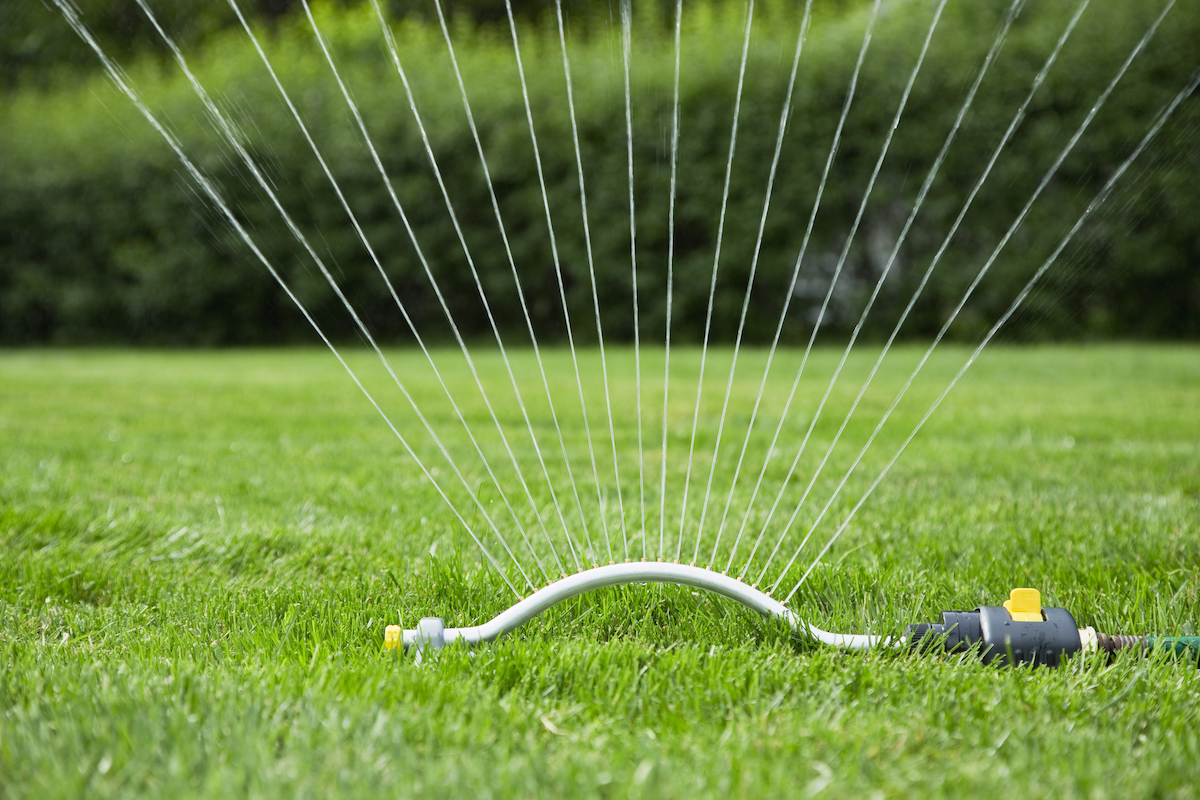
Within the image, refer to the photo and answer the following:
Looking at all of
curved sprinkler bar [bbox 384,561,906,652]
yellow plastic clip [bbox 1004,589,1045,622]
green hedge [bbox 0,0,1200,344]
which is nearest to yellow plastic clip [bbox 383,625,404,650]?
curved sprinkler bar [bbox 384,561,906,652]

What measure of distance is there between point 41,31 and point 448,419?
56.1 ft

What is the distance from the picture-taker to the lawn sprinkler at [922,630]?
1272 millimetres

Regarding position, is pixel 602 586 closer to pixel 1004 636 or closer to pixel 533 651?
pixel 533 651

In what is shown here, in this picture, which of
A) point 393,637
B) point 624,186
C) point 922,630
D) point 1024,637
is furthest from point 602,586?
point 624,186

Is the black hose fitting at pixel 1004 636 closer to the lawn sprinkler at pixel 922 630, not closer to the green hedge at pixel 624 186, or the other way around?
the lawn sprinkler at pixel 922 630

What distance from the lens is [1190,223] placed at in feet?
22.5

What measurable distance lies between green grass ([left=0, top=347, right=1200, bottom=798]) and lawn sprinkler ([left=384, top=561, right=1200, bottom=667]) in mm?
33

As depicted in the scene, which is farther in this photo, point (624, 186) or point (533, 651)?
point (624, 186)

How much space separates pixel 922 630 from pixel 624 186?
6774mm

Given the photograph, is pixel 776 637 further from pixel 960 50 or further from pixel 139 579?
pixel 960 50

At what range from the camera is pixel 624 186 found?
7746 millimetres

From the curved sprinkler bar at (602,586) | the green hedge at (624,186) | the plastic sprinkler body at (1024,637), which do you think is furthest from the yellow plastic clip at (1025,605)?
the green hedge at (624,186)

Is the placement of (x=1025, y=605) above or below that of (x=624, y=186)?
below

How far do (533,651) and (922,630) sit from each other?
559 millimetres
